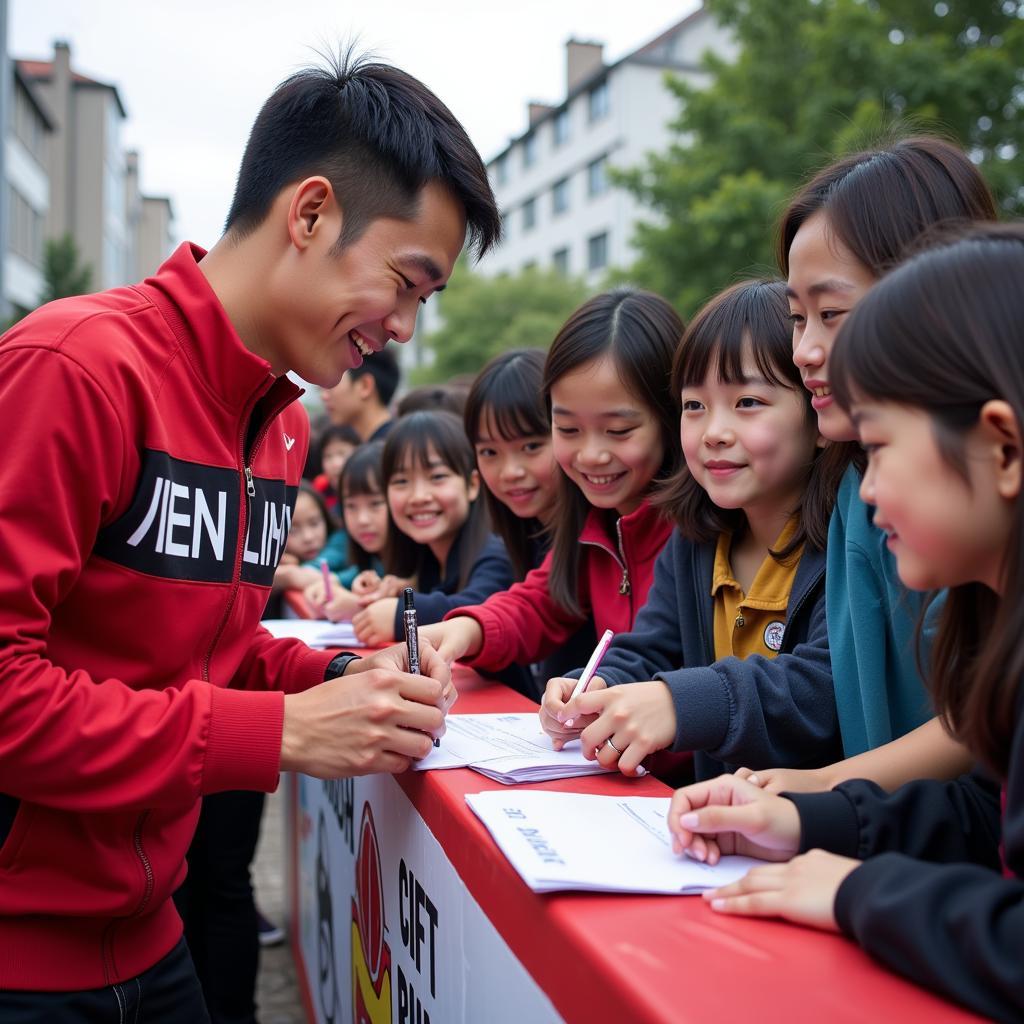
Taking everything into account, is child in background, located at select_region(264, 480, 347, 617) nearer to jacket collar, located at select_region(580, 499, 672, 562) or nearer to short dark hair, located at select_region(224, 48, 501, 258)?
jacket collar, located at select_region(580, 499, 672, 562)

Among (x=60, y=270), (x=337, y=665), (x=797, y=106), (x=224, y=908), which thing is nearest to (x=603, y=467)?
(x=337, y=665)

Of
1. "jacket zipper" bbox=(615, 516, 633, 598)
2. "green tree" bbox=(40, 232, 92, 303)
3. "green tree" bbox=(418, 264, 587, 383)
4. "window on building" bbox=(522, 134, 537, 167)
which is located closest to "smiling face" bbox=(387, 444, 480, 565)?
"jacket zipper" bbox=(615, 516, 633, 598)

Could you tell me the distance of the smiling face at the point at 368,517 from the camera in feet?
14.3

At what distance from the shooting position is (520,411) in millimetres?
3033

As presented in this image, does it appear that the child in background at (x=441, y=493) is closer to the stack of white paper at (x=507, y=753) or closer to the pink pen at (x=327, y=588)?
the pink pen at (x=327, y=588)

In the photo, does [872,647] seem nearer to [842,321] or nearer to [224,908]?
[842,321]

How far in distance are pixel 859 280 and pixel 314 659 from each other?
4.04 feet

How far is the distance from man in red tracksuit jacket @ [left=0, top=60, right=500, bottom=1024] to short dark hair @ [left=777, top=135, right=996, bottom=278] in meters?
0.64

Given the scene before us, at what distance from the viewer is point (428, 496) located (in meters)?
3.60

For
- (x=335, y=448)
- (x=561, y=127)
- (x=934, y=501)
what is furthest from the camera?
(x=561, y=127)

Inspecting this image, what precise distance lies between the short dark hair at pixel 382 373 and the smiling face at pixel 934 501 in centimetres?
456

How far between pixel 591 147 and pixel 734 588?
37.7 metres

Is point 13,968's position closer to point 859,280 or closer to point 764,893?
point 764,893

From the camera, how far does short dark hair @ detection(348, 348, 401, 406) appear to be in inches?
218
